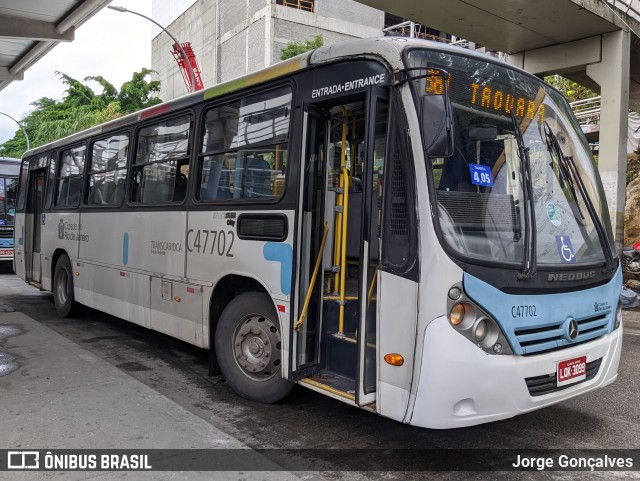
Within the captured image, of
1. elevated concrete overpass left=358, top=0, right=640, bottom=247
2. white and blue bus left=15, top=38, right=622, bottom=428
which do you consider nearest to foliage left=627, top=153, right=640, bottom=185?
elevated concrete overpass left=358, top=0, right=640, bottom=247

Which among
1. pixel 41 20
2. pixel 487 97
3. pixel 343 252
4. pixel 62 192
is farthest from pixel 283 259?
pixel 41 20

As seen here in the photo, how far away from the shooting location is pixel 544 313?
3766mm

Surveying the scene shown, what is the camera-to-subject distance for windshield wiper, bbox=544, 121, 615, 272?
4.29 m

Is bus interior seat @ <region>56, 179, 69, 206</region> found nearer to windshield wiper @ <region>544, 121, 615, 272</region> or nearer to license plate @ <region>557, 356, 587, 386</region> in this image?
windshield wiper @ <region>544, 121, 615, 272</region>

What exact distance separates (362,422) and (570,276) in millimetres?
1991

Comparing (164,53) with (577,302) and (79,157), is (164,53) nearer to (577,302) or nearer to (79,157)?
(79,157)

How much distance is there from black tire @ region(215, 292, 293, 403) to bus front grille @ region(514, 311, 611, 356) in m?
1.93

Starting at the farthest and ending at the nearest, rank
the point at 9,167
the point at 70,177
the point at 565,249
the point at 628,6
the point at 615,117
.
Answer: the point at 9,167 → the point at 628,6 → the point at 615,117 → the point at 70,177 → the point at 565,249

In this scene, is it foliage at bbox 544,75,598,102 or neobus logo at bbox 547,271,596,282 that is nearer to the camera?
neobus logo at bbox 547,271,596,282

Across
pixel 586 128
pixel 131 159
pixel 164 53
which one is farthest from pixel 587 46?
pixel 164 53

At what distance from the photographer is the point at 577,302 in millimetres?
3990

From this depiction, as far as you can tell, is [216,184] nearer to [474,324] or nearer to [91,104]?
[474,324]

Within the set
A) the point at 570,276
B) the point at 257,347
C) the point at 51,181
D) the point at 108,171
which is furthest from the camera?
the point at 51,181

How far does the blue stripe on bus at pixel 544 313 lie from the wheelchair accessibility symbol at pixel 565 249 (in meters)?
0.23
